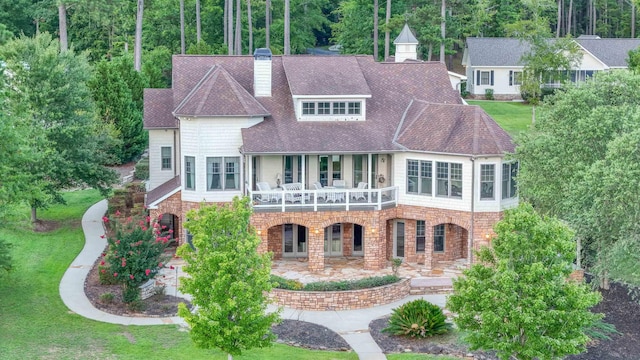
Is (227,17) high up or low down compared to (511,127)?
up

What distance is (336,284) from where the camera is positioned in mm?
33125

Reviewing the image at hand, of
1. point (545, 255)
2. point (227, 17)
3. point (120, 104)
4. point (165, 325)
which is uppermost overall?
point (227, 17)

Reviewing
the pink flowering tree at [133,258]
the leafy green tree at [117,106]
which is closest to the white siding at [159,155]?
the leafy green tree at [117,106]

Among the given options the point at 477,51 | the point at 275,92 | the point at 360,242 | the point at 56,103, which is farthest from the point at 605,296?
the point at 477,51

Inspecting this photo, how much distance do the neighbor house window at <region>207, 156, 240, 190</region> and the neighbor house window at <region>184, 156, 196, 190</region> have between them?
61 centimetres

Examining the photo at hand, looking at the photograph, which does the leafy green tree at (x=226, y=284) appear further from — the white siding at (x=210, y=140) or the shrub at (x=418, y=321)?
the white siding at (x=210, y=140)

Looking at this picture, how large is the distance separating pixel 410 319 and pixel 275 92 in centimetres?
1294

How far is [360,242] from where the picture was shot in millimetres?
38875

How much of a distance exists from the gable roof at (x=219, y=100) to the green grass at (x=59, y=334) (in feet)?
24.5

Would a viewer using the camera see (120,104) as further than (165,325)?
Yes

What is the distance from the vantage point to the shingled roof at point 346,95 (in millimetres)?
36812

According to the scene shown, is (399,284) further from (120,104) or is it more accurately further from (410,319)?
(120,104)

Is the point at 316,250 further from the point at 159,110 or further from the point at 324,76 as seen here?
the point at 159,110

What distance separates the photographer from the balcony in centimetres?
3609
